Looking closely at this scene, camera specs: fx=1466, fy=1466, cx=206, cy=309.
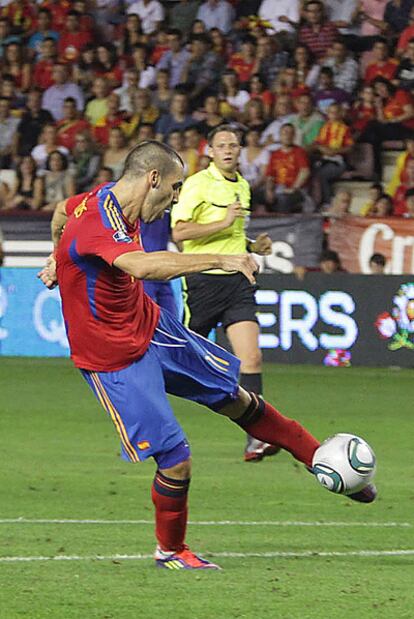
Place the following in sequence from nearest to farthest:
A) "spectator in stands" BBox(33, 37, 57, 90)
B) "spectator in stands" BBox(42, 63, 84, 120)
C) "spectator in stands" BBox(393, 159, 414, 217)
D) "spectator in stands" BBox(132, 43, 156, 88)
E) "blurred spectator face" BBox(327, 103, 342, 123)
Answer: "spectator in stands" BBox(393, 159, 414, 217) < "blurred spectator face" BBox(327, 103, 342, 123) < "spectator in stands" BBox(132, 43, 156, 88) < "spectator in stands" BBox(42, 63, 84, 120) < "spectator in stands" BBox(33, 37, 57, 90)

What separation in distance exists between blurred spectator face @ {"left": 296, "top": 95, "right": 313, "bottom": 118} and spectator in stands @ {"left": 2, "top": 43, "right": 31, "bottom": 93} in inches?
203

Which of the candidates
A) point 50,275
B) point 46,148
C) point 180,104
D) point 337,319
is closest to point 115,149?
point 180,104

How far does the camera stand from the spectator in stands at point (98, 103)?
21.3 meters

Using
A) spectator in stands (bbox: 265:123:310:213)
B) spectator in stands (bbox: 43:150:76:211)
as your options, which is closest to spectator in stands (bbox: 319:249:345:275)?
spectator in stands (bbox: 265:123:310:213)

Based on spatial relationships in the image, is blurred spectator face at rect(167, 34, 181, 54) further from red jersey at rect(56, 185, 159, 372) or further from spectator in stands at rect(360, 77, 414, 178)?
red jersey at rect(56, 185, 159, 372)

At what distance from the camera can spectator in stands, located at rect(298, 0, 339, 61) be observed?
Result: 2045 centimetres

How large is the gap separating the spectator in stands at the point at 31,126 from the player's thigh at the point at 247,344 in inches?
461

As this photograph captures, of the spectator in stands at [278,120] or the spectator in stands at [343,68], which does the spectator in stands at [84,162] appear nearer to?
the spectator in stands at [278,120]

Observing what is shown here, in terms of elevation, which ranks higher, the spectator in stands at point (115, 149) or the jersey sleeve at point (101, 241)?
the jersey sleeve at point (101, 241)

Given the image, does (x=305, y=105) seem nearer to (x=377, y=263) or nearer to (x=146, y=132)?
(x=146, y=132)

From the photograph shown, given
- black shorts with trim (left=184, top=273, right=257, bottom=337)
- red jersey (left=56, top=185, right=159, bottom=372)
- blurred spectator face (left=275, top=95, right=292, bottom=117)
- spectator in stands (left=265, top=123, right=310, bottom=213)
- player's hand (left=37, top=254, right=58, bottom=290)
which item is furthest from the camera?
blurred spectator face (left=275, top=95, right=292, bottom=117)

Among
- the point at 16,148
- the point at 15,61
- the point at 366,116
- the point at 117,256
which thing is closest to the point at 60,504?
the point at 117,256

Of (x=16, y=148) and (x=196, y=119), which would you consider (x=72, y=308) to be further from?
(x=16, y=148)

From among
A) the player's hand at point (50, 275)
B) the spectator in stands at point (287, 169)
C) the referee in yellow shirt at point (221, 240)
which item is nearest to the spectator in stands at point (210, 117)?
the spectator in stands at point (287, 169)
